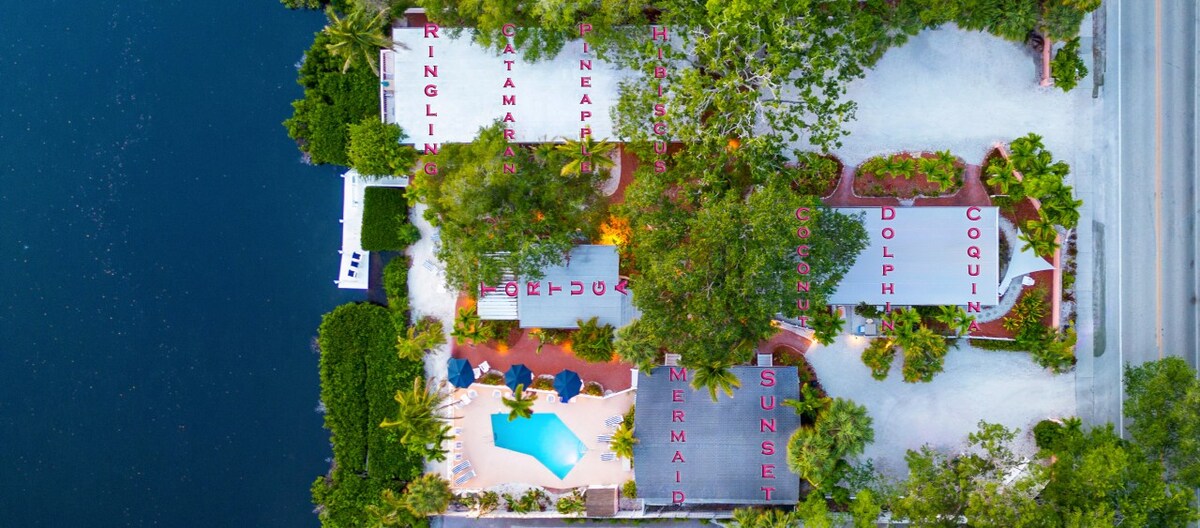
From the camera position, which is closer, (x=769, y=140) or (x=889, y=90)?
(x=769, y=140)

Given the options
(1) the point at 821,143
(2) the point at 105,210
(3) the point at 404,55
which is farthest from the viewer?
(2) the point at 105,210

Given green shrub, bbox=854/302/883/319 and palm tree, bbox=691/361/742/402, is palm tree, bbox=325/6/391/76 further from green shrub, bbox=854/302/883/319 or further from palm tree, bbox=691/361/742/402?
green shrub, bbox=854/302/883/319

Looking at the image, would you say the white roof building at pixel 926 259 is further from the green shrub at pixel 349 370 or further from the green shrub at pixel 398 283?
the green shrub at pixel 349 370

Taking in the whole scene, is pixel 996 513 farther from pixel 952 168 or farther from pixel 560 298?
pixel 560 298

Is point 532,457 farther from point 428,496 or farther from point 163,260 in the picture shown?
point 163,260

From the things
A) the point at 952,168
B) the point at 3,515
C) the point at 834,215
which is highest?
the point at 952,168

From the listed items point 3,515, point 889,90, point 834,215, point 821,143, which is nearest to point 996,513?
point 834,215
